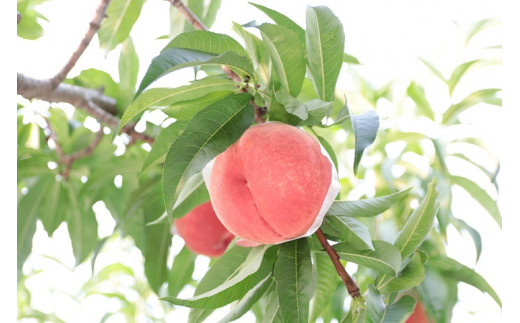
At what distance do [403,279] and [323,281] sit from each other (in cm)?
12

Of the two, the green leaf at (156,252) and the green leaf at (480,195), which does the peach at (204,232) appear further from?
the green leaf at (480,195)

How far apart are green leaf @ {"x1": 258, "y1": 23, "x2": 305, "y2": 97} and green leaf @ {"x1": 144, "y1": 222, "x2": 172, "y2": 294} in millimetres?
476

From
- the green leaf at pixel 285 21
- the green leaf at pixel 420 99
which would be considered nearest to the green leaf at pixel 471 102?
the green leaf at pixel 420 99

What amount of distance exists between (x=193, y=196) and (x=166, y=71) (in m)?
0.30

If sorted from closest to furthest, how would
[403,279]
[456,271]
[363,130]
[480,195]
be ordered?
[363,130], [403,279], [456,271], [480,195]

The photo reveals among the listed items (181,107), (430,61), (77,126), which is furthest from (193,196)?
Answer: (430,61)

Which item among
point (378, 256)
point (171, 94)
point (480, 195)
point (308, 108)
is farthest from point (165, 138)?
point (480, 195)

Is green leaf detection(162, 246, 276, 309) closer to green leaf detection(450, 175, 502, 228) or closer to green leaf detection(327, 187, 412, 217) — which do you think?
green leaf detection(327, 187, 412, 217)

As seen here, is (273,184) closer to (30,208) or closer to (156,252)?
(156,252)

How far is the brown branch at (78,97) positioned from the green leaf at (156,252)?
0.20 m

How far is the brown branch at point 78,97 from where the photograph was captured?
941 mm

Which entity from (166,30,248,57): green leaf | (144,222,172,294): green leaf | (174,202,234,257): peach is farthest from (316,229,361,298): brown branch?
(144,222,172,294): green leaf

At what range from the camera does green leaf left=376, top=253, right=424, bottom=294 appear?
2.46 feet

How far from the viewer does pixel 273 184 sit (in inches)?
25.5
